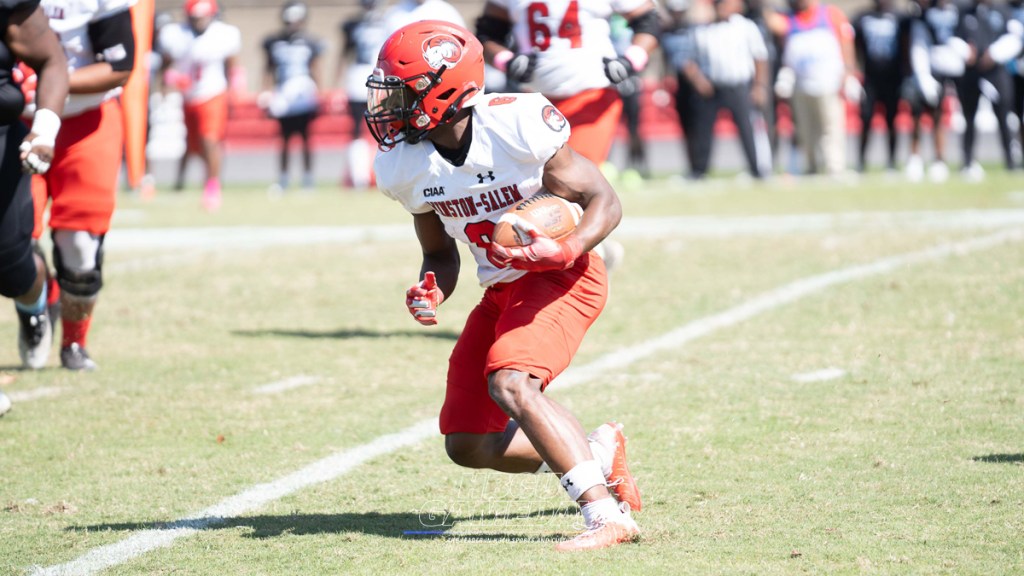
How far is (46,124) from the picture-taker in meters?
5.78

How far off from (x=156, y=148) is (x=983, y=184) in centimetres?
1613

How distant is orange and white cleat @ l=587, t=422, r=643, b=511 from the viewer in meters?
4.38

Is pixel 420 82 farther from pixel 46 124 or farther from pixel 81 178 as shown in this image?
pixel 81 178

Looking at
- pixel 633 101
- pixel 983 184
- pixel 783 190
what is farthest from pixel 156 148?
pixel 983 184

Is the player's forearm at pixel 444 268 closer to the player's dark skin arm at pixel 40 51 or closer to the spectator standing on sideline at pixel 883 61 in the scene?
the player's dark skin arm at pixel 40 51

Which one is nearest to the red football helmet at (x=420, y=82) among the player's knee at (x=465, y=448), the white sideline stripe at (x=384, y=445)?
the player's knee at (x=465, y=448)

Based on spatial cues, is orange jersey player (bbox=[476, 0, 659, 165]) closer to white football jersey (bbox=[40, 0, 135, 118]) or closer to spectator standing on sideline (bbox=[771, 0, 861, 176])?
white football jersey (bbox=[40, 0, 135, 118])

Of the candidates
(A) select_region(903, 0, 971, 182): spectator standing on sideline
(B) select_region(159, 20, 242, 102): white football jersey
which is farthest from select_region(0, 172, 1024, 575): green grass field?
(A) select_region(903, 0, 971, 182): spectator standing on sideline

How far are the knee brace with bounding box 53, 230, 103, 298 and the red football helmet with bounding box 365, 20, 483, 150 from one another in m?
2.98

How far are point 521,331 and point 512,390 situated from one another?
Answer: 23 centimetres

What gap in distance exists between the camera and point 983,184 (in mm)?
15750

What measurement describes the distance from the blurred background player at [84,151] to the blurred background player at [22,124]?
2.23 ft

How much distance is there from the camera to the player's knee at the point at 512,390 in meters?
4.04

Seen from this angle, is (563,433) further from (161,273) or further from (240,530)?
(161,273)
